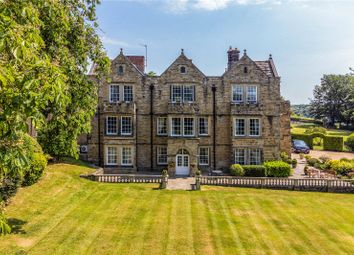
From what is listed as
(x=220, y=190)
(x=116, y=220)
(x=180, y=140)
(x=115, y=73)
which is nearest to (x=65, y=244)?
(x=116, y=220)

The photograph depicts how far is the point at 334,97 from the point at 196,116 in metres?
74.9

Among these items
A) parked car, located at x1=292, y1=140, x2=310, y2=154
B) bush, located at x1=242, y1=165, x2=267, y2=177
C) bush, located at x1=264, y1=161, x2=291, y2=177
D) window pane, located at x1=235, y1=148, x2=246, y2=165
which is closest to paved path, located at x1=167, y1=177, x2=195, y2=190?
bush, located at x1=242, y1=165, x2=267, y2=177

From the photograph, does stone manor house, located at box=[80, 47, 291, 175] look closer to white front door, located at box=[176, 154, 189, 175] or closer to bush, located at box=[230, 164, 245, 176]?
white front door, located at box=[176, 154, 189, 175]

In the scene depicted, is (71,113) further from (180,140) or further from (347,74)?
(347,74)

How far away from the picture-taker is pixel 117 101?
35.1 meters

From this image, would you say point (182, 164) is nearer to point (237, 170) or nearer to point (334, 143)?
point (237, 170)

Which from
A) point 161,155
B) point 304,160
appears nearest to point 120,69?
point 161,155

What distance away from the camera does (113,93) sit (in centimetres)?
3531

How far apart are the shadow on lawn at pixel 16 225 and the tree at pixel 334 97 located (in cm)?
8876

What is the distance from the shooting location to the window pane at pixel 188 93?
3541 centimetres

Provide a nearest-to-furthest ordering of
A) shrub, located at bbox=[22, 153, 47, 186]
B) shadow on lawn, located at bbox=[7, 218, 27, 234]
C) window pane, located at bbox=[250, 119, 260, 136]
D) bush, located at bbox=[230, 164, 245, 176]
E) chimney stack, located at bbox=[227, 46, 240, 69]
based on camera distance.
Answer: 1. shadow on lawn, located at bbox=[7, 218, 27, 234]
2. shrub, located at bbox=[22, 153, 47, 186]
3. bush, located at bbox=[230, 164, 245, 176]
4. window pane, located at bbox=[250, 119, 260, 136]
5. chimney stack, located at bbox=[227, 46, 240, 69]

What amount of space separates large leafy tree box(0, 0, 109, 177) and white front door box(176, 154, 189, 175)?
42.6 ft

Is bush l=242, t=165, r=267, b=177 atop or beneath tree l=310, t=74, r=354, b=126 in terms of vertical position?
beneath

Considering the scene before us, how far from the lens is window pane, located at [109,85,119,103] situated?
35.2 meters
